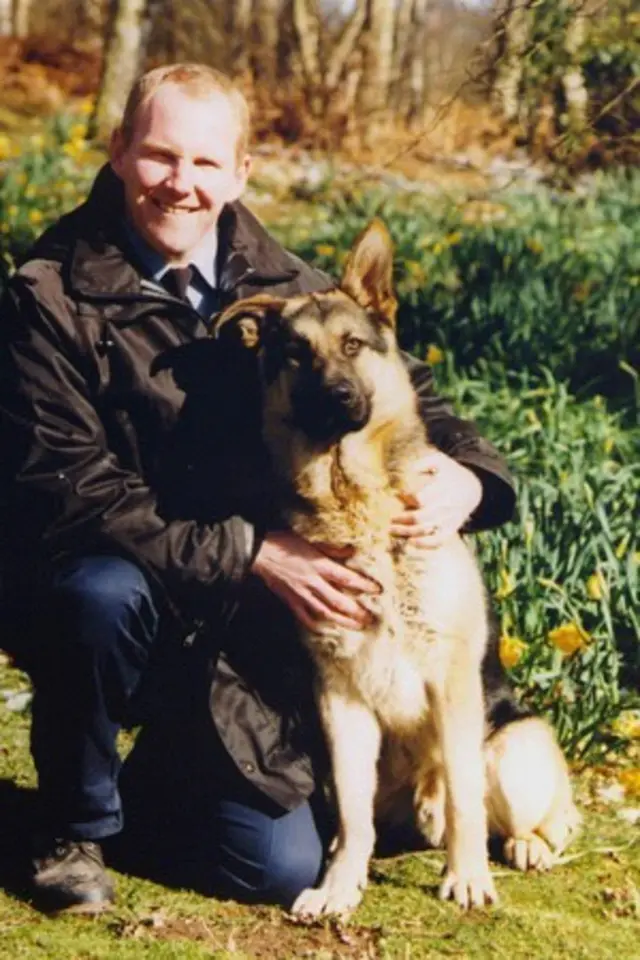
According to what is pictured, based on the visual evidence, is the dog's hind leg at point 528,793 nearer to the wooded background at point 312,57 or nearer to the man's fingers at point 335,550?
the man's fingers at point 335,550

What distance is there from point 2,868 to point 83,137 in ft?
35.0

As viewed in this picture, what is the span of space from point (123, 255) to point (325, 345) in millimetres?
510

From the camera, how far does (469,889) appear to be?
343 centimetres

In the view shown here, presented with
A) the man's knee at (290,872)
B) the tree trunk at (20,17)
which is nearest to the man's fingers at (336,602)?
the man's knee at (290,872)

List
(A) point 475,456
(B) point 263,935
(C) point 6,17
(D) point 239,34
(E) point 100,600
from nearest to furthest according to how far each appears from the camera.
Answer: (E) point 100,600 < (B) point 263,935 < (A) point 475,456 < (D) point 239,34 < (C) point 6,17

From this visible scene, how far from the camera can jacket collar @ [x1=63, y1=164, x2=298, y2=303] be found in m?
3.32

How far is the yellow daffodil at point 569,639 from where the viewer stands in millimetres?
4305

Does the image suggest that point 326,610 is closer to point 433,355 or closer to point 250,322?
point 250,322

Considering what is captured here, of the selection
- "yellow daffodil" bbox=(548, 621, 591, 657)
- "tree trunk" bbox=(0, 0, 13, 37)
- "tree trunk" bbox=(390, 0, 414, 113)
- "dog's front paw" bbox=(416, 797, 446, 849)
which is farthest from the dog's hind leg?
"tree trunk" bbox=(0, 0, 13, 37)

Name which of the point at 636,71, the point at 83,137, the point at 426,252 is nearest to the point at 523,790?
the point at 426,252

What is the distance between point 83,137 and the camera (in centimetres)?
1331

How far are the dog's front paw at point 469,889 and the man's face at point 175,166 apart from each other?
159 cm

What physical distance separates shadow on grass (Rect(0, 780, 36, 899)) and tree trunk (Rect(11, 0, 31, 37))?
18.5m

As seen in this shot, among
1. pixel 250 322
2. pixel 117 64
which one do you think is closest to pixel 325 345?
pixel 250 322
